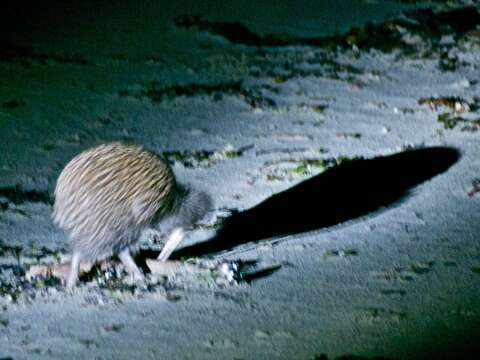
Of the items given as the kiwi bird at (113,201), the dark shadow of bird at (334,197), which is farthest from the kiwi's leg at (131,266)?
the dark shadow of bird at (334,197)

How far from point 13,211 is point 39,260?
104cm

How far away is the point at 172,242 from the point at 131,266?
1.00 ft

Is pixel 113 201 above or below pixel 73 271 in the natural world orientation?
above

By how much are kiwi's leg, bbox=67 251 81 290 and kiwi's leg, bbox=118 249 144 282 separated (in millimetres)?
252

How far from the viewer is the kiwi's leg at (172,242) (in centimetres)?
541

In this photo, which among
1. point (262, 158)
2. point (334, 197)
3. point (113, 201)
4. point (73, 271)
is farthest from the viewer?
point (262, 158)

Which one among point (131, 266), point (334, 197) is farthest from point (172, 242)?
point (334, 197)

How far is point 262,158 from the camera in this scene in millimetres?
7645

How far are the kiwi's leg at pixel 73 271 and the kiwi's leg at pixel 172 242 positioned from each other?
1.70 ft

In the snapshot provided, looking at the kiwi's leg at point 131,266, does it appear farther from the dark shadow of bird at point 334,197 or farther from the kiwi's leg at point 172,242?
the dark shadow of bird at point 334,197

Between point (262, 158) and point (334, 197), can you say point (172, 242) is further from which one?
point (262, 158)

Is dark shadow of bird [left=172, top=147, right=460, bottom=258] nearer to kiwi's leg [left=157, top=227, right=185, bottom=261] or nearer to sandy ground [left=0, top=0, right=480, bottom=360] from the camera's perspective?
sandy ground [left=0, top=0, right=480, bottom=360]

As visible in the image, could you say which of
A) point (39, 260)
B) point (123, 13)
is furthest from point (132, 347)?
point (123, 13)

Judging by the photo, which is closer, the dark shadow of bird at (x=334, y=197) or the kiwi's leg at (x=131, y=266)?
the kiwi's leg at (x=131, y=266)
